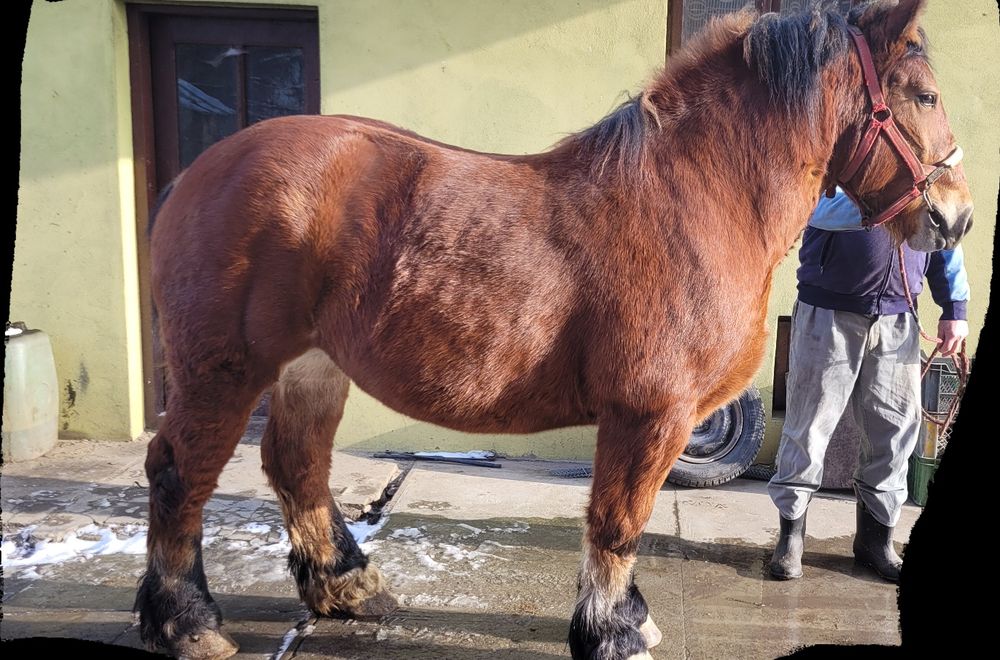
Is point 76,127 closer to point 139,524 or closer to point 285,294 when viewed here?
point 139,524

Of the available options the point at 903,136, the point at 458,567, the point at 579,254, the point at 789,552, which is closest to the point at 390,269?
the point at 579,254

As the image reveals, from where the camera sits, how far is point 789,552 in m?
3.79

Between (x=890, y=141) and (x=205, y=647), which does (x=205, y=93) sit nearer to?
(x=205, y=647)

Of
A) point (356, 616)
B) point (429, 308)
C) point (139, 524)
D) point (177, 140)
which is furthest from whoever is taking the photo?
point (177, 140)

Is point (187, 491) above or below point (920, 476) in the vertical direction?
above

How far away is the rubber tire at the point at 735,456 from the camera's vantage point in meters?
4.90

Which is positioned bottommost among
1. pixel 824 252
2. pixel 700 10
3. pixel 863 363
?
pixel 863 363

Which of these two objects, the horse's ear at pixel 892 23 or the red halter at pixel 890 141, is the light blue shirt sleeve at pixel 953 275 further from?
the horse's ear at pixel 892 23

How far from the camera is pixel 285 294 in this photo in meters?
2.81

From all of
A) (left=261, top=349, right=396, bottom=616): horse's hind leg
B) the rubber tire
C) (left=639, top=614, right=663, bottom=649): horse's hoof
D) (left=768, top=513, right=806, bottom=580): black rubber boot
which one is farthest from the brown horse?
the rubber tire

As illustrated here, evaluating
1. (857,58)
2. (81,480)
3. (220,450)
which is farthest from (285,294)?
(81,480)

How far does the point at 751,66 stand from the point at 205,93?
4.01 meters

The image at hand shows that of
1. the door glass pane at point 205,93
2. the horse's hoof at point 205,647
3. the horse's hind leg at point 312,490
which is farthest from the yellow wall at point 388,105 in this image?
the horse's hoof at point 205,647

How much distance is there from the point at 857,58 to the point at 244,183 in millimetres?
2158
